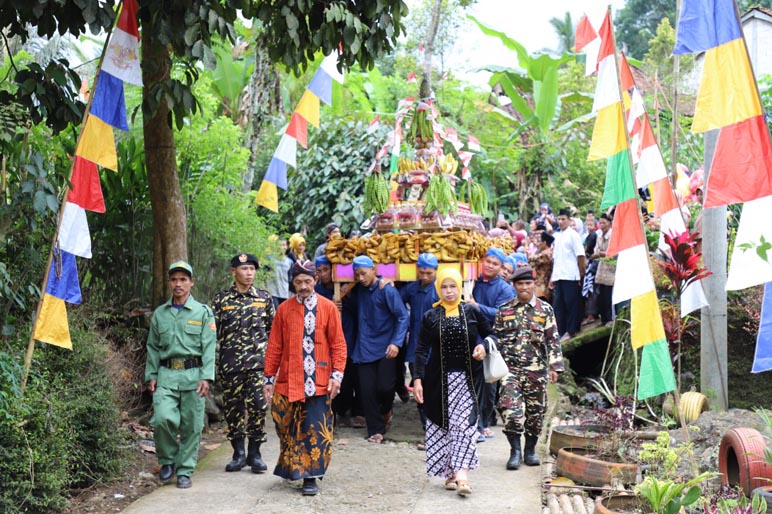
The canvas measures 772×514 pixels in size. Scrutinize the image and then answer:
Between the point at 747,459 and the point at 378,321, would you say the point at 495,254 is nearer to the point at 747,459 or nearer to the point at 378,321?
the point at 378,321

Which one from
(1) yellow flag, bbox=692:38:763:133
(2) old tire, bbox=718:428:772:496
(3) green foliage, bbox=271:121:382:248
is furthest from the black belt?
(3) green foliage, bbox=271:121:382:248

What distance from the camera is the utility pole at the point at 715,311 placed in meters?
8.33

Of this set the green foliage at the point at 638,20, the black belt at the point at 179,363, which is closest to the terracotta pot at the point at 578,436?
the black belt at the point at 179,363

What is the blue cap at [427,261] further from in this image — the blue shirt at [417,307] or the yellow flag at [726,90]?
the yellow flag at [726,90]

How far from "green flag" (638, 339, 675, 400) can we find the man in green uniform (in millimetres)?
3281

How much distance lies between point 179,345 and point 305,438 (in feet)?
4.02

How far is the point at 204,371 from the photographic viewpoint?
22.4 feet

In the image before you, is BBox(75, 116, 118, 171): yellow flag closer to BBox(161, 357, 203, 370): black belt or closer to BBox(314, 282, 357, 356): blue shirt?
BBox(161, 357, 203, 370): black belt

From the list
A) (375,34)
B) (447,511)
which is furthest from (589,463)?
(375,34)

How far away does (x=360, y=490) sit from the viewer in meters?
6.73

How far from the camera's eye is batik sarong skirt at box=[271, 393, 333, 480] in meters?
6.52

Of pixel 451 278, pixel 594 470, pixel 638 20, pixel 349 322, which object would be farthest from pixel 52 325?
pixel 638 20

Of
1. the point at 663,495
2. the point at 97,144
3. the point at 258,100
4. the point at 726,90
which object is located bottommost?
the point at 663,495

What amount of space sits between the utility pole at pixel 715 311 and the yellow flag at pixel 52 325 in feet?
19.0
